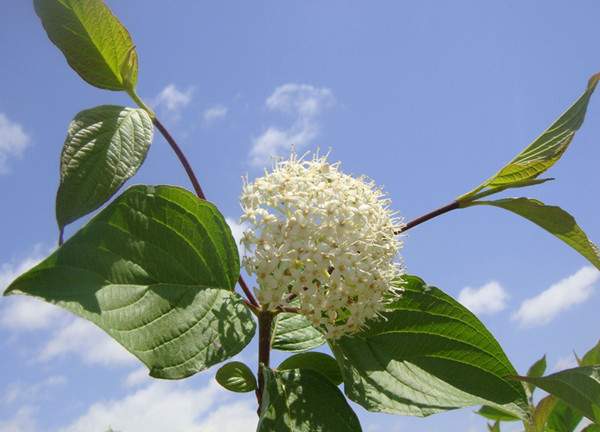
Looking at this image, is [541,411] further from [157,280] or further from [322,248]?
[157,280]

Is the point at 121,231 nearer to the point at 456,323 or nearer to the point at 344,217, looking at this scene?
the point at 344,217

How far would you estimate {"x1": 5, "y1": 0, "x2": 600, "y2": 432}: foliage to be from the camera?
124cm

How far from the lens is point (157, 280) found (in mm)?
1312

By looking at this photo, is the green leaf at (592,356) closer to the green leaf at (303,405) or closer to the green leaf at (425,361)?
the green leaf at (425,361)

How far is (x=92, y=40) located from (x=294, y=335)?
0.80 m

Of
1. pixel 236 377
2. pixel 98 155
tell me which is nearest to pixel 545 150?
pixel 236 377

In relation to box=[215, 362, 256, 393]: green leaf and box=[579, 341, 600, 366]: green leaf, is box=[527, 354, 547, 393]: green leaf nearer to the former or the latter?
box=[579, 341, 600, 366]: green leaf

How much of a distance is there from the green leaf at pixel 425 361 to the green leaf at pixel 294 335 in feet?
0.49

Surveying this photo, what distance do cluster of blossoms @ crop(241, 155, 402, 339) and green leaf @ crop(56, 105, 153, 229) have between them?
0.87 feet

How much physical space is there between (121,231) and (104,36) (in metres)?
0.47

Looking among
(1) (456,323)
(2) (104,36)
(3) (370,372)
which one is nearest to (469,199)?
(1) (456,323)

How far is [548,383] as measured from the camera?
1.26 meters

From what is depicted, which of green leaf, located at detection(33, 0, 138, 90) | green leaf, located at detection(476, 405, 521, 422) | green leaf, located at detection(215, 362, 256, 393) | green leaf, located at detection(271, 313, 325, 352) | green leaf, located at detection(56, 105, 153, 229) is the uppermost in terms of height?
green leaf, located at detection(33, 0, 138, 90)

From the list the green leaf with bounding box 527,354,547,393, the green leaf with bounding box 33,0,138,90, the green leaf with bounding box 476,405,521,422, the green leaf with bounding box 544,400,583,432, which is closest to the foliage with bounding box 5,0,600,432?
the green leaf with bounding box 33,0,138,90
